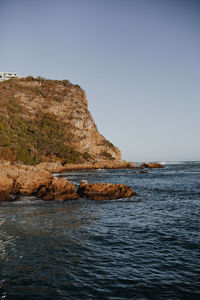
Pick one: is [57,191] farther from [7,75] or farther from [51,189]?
[7,75]

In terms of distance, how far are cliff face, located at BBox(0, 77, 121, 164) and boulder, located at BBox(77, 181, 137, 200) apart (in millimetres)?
54869

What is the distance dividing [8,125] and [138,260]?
8944 cm

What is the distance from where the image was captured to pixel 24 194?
3006 centimetres

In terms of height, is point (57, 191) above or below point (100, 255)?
above

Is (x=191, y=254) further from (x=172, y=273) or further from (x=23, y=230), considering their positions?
(x=23, y=230)

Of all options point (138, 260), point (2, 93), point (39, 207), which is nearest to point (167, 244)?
point (138, 260)

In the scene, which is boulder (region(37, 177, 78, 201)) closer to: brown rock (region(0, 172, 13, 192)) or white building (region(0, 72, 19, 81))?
brown rock (region(0, 172, 13, 192))

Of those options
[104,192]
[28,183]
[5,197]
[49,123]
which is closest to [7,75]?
[49,123]

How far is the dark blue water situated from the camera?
8.30m

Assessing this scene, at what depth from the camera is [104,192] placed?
28.4 metres

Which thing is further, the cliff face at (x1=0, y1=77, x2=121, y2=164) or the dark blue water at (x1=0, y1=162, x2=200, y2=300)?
the cliff face at (x1=0, y1=77, x2=121, y2=164)

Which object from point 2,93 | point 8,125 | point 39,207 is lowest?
point 39,207

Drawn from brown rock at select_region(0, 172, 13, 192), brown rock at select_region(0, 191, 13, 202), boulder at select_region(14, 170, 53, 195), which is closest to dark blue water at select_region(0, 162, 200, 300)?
brown rock at select_region(0, 191, 13, 202)

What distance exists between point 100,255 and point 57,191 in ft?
58.3
